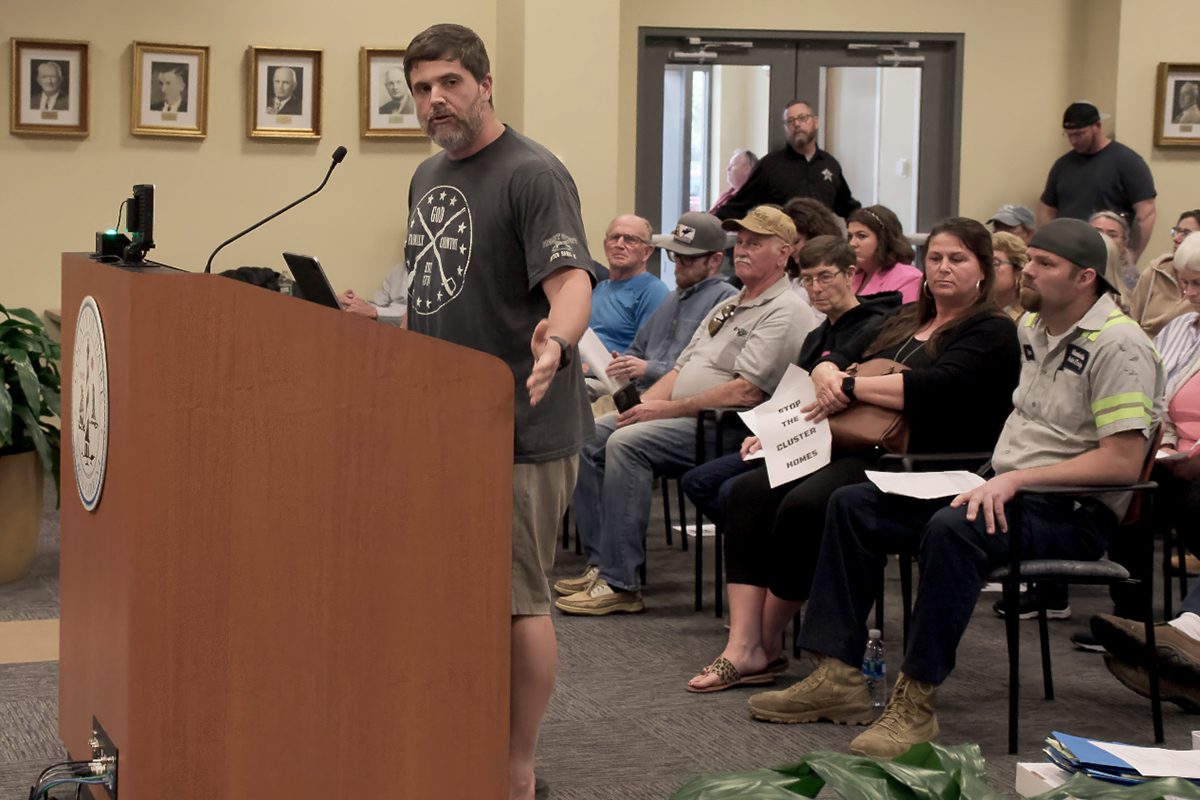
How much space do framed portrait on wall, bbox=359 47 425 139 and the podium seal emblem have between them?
5.32 m

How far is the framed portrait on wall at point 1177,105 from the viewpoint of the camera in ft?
26.9

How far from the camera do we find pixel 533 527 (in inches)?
99.9

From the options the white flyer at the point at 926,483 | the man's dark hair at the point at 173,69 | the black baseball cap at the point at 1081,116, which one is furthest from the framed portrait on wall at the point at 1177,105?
the white flyer at the point at 926,483

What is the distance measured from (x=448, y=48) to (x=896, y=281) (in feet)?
9.57

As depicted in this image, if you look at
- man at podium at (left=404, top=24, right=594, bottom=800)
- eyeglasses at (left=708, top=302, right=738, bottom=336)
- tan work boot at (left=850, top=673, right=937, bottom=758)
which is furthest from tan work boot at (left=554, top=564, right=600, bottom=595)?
man at podium at (left=404, top=24, right=594, bottom=800)

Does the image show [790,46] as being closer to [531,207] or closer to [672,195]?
[672,195]

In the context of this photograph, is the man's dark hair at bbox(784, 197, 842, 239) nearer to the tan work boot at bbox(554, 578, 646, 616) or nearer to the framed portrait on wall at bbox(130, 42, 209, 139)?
the tan work boot at bbox(554, 578, 646, 616)

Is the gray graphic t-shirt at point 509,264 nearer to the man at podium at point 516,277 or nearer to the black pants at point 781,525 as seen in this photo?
the man at podium at point 516,277

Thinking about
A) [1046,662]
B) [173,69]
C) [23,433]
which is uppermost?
[173,69]

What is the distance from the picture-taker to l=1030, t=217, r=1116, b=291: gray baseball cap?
11.0ft

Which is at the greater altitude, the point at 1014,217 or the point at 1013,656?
the point at 1014,217

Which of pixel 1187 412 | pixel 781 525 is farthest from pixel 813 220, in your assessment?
pixel 781 525

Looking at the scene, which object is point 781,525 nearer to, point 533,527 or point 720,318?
point 720,318

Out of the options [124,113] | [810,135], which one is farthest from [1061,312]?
[124,113]
